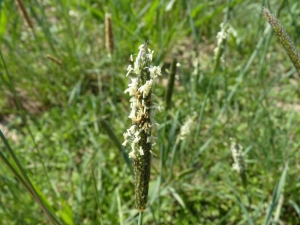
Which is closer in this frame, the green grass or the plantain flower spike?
the plantain flower spike

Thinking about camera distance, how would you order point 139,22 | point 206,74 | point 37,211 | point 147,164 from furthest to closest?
point 139,22
point 206,74
point 37,211
point 147,164

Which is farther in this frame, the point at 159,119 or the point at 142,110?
the point at 159,119

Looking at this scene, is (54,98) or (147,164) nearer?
(147,164)

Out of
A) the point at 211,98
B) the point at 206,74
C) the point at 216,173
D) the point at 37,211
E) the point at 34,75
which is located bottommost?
the point at 216,173

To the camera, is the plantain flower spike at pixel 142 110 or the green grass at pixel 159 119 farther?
the green grass at pixel 159 119

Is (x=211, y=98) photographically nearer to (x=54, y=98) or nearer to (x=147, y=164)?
(x=54, y=98)

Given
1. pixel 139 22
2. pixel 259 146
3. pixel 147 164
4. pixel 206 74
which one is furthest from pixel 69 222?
pixel 139 22

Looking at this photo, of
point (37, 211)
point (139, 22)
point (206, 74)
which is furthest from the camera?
point (139, 22)

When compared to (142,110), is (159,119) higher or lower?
higher
